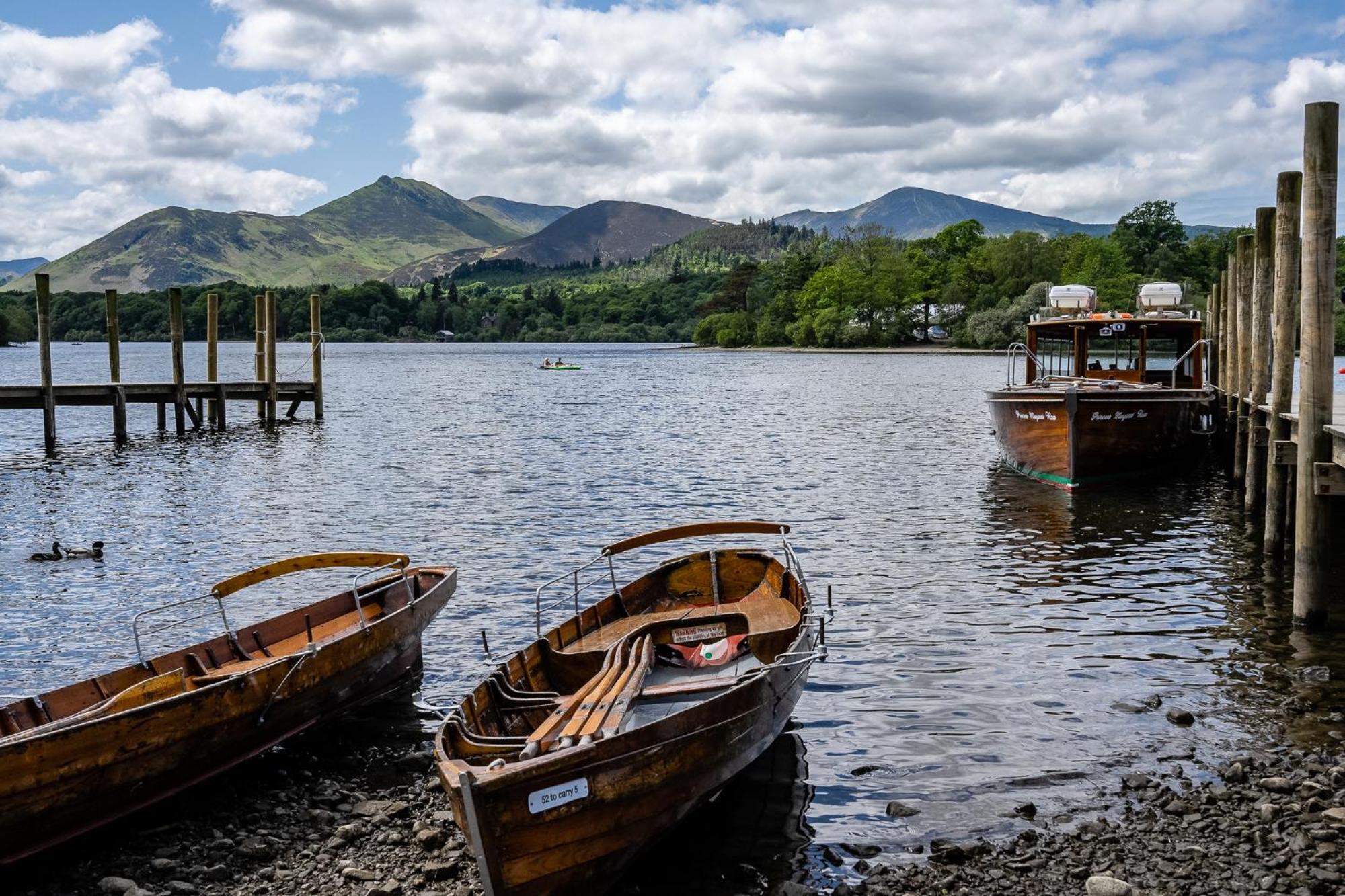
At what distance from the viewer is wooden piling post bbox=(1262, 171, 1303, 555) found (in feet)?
55.7

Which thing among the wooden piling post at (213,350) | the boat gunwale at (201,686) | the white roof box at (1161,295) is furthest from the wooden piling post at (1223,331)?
the wooden piling post at (213,350)

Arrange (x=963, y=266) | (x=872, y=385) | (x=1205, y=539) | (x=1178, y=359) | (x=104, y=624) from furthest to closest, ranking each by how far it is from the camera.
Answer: (x=963, y=266)
(x=872, y=385)
(x=1178, y=359)
(x=1205, y=539)
(x=104, y=624)

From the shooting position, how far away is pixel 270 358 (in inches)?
1855

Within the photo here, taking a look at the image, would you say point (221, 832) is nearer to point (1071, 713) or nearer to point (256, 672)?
point (256, 672)

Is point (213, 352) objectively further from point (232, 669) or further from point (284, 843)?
point (284, 843)

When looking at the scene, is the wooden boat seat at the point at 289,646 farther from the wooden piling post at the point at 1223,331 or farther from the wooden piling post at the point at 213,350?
the wooden piling post at the point at 213,350

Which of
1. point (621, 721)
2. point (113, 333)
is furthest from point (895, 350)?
point (621, 721)

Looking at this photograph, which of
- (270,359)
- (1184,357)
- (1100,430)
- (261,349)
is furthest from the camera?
(261,349)

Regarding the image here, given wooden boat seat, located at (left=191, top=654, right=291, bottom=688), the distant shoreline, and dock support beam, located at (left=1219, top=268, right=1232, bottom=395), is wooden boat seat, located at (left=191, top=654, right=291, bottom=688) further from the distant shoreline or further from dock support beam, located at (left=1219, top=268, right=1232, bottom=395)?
the distant shoreline

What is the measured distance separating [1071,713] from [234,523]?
19.3 meters

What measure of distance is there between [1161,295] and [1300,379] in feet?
68.2

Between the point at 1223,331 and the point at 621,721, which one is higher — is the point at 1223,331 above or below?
above

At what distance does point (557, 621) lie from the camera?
16328mm

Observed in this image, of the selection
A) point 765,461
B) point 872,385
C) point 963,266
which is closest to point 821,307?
point 963,266
